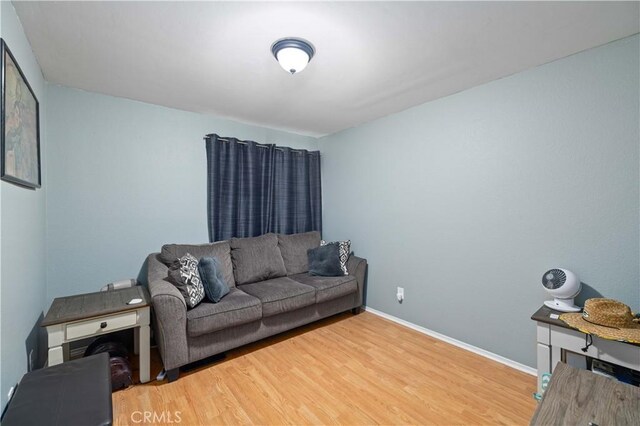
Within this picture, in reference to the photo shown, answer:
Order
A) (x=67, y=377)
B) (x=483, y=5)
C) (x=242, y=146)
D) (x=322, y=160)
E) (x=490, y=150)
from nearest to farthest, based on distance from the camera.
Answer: (x=67, y=377), (x=483, y=5), (x=490, y=150), (x=242, y=146), (x=322, y=160)

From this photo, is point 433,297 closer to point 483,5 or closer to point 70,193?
point 483,5

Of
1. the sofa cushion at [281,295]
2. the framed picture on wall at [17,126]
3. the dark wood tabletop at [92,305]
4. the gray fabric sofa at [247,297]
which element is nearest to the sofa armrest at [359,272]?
the gray fabric sofa at [247,297]

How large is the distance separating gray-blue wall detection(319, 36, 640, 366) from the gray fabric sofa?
725 mm

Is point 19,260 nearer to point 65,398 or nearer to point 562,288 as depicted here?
point 65,398

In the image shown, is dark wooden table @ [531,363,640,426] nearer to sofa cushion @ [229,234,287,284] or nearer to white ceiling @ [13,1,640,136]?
white ceiling @ [13,1,640,136]

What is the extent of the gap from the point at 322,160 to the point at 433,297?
2444mm

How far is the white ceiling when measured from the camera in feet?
4.99

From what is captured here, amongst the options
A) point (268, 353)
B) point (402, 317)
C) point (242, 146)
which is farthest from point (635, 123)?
point (242, 146)

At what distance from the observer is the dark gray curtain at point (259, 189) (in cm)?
330

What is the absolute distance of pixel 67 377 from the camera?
1359 mm

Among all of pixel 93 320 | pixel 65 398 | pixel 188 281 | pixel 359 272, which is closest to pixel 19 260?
pixel 93 320

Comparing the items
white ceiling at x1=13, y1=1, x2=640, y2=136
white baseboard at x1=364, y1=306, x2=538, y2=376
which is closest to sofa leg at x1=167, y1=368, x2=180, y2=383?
white baseboard at x1=364, y1=306, x2=538, y2=376

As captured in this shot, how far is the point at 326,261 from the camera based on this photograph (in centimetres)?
336

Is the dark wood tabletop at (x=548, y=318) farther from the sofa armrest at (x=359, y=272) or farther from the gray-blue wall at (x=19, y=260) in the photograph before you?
the gray-blue wall at (x=19, y=260)
